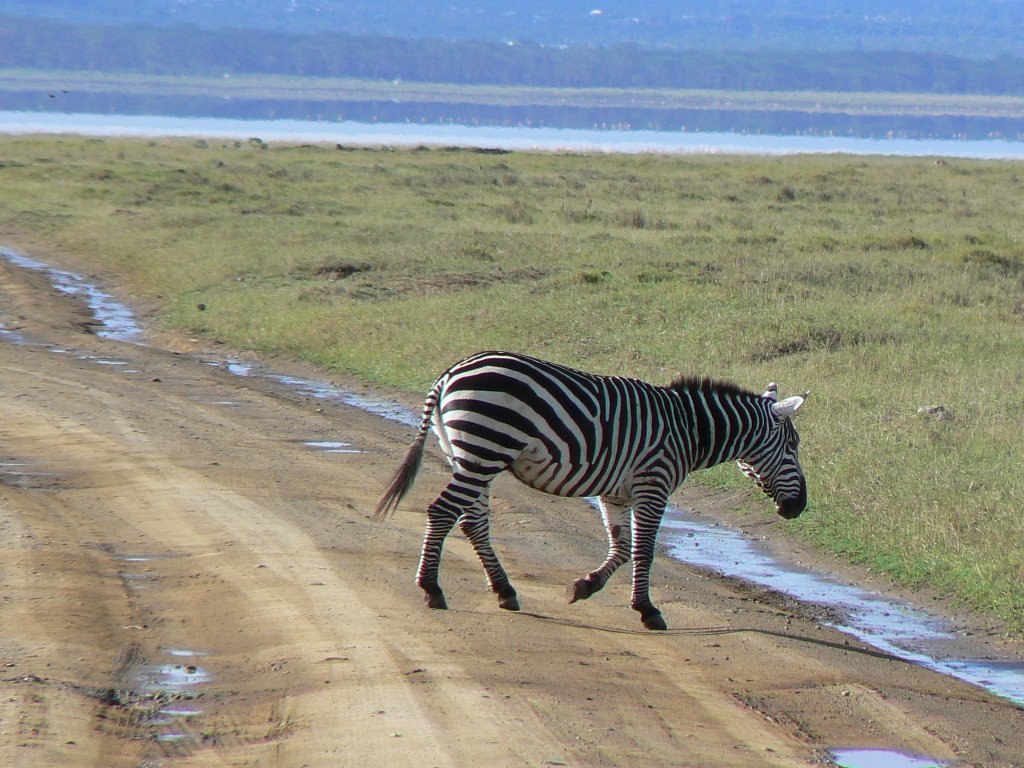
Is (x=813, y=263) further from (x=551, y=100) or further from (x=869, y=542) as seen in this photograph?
(x=551, y=100)

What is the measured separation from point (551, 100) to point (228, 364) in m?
184

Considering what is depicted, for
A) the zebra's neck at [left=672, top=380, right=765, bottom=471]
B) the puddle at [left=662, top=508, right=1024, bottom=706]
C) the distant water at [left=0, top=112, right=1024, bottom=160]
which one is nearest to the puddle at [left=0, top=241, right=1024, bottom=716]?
the puddle at [left=662, top=508, right=1024, bottom=706]

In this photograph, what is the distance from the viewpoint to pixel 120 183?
3806cm

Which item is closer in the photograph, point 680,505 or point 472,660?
point 472,660

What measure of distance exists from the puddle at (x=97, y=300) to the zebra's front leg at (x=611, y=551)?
11.5 meters

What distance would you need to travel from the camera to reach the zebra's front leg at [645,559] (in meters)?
7.36

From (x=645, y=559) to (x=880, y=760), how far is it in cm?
199

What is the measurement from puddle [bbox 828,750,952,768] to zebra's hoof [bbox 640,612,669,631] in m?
1.70

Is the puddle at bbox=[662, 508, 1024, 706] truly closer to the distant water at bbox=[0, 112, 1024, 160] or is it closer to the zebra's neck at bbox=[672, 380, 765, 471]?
the zebra's neck at bbox=[672, 380, 765, 471]

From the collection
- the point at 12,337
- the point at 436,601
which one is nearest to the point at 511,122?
the point at 12,337

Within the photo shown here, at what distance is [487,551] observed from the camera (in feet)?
24.6

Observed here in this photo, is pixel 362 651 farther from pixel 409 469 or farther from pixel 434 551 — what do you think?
pixel 409 469

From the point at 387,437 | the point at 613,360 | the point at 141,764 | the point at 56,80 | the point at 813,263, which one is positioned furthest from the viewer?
the point at 56,80

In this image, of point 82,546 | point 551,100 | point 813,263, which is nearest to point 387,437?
point 82,546
